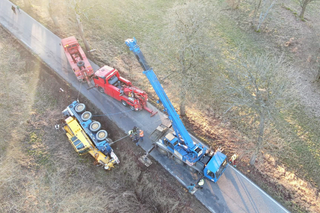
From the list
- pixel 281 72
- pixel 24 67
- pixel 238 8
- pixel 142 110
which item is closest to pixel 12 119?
pixel 24 67

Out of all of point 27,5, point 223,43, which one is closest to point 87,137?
point 223,43

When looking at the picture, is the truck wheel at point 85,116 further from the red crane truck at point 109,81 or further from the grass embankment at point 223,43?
the grass embankment at point 223,43

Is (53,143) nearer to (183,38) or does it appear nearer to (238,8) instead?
(183,38)

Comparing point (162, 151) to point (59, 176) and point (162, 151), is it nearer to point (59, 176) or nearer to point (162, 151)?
point (162, 151)

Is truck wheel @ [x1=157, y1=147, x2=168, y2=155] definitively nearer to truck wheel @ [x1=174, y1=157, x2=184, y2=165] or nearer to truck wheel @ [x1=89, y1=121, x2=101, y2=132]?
truck wheel @ [x1=174, y1=157, x2=184, y2=165]

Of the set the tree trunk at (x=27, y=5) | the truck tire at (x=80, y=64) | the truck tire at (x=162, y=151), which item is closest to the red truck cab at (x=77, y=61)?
the truck tire at (x=80, y=64)

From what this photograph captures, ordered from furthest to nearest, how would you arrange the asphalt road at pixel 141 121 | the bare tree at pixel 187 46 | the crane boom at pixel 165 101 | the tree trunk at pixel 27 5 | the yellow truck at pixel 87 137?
the tree trunk at pixel 27 5, the yellow truck at pixel 87 137, the bare tree at pixel 187 46, the asphalt road at pixel 141 121, the crane boom at pixel 165 101

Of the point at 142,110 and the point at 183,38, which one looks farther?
the point at 142,110
